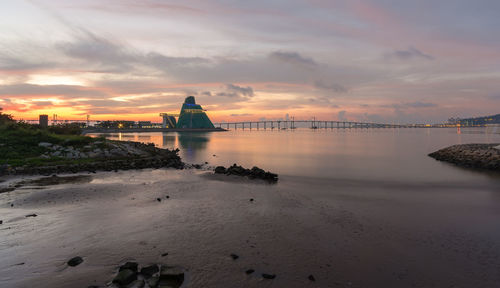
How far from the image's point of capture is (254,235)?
483 inches

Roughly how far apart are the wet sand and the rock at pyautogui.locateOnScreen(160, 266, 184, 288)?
0.92 ft

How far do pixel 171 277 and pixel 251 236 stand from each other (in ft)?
14.7

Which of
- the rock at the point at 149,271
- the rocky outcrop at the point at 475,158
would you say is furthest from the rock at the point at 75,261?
the rocky outcrop at the point at 475,158

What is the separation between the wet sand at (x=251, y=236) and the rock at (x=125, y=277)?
0.58 m

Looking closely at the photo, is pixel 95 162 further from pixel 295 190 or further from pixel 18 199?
pixel 295 190

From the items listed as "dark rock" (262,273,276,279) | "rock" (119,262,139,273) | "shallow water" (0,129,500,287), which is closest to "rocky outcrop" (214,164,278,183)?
"shallow water" (0,129,500,287)

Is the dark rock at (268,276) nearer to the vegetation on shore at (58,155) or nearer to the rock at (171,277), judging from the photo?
the rock at (171,277)

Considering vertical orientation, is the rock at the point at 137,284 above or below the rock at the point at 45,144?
below

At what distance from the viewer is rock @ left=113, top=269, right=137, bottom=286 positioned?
799 cm

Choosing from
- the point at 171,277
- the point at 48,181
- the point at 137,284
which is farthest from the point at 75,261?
the point at 48,181

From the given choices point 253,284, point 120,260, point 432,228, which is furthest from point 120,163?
point 432,228

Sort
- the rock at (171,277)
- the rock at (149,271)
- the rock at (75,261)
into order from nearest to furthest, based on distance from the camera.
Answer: the rock at (171,277), the rock at (149,271), the rock at (75,261)

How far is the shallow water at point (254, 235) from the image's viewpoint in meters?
8.95

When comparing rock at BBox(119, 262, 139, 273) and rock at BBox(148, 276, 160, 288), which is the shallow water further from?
rock at BBox(148, 276, 160, 288)
